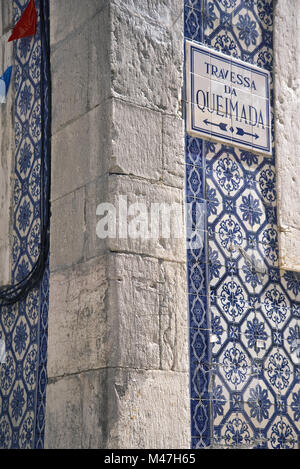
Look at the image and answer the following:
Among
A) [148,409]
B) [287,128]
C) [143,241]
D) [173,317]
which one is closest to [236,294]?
[173,317]

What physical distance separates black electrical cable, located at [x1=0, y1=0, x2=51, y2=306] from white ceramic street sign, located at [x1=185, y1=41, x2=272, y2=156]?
67cm

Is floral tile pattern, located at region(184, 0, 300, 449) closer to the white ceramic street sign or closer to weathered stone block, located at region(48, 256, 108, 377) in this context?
the white ceramic street sign

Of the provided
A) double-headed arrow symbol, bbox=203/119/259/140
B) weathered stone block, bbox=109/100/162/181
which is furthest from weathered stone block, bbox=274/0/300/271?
weathered stone block, bbox=109/100/162/181

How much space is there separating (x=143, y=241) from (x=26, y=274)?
2.89ft

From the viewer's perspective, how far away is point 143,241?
3279mm

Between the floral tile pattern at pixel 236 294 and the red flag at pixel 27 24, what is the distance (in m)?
0.80

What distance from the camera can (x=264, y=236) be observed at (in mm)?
3955

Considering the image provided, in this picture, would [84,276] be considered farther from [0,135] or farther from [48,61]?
[0,135]

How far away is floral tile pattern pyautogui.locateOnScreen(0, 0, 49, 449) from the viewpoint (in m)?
3.73

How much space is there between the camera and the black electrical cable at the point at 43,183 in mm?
3754

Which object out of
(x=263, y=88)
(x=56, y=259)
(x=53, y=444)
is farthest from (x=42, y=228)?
(x=263, y=88)

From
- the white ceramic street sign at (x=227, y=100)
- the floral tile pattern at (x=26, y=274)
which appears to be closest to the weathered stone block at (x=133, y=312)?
the floral tile pattern at (x=26, y=274)

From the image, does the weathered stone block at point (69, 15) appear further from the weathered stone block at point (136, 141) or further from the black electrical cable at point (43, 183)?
the weathered stone block at point (136, 141)
